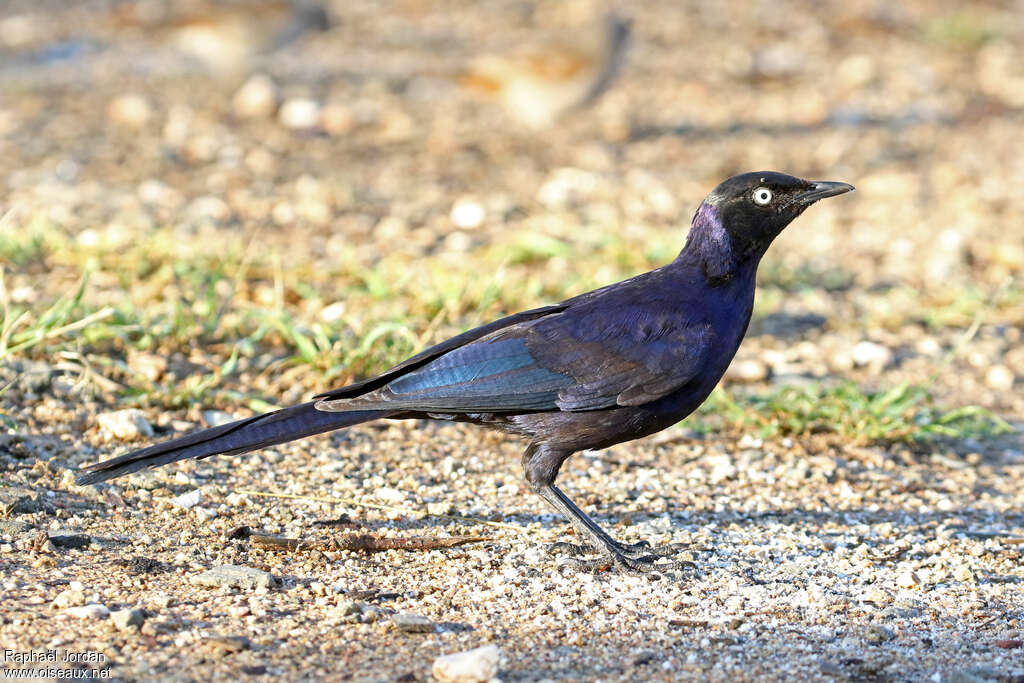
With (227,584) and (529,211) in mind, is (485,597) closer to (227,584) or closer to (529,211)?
(227,584)

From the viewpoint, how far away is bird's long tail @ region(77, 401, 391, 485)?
11.8ft

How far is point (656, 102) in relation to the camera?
35.5ft

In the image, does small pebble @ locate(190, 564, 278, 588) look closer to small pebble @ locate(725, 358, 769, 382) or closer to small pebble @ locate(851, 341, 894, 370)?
small pebble @ locate(725, 358, 769, 382)

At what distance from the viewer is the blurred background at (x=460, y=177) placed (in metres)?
5.66

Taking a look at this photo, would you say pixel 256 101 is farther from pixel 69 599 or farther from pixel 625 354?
pixel 69 599

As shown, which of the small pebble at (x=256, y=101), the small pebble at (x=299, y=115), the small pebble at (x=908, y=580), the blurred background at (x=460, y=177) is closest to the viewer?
the small pebble at (x=908, y=580)

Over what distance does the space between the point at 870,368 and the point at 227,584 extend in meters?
3.65

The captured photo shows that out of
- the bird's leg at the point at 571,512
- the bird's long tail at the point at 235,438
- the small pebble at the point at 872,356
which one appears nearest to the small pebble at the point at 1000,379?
the small pebble at the point at 872,356

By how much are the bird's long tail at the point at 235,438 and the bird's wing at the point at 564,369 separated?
6 cm

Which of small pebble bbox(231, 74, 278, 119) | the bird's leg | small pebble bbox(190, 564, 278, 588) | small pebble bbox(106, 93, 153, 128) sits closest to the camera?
small pebble bbox(190, 564, 278, 588)

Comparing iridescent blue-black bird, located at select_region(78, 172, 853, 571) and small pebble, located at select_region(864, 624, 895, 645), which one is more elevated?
iridescent blue-black bird, located at select_region(78, 172, 853, 571)

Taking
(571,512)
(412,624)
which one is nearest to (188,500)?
(412,624)

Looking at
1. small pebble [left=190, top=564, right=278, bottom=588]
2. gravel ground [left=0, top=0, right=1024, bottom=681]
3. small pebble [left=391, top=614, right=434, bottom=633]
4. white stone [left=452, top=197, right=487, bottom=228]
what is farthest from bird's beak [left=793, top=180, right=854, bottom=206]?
white stone [left=452, top=197, right=487, bottom=228]

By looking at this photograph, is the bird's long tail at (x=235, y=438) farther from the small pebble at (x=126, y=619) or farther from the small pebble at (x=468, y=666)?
the small pebble at (x=468, y=666)
